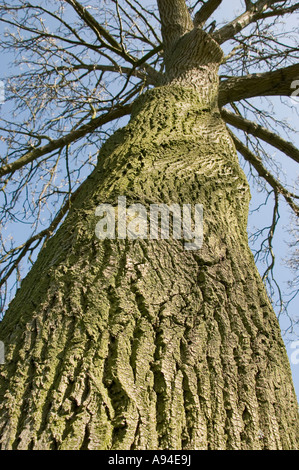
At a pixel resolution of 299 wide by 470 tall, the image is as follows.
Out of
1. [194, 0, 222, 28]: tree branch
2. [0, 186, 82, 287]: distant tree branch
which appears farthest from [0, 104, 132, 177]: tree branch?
[194, 0, 222, 28]: tree branch

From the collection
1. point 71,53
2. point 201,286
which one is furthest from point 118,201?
point 71,53

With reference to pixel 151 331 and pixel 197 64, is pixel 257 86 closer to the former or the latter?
pixel 197 64

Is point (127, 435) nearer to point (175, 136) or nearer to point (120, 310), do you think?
point (120, 310)

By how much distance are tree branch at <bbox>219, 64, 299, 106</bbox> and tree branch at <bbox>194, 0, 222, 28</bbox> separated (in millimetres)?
1598

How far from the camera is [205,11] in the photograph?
4219 mm

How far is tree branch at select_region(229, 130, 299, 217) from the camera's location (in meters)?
4.09

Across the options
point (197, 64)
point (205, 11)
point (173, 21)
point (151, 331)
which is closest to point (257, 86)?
point (197, 64)

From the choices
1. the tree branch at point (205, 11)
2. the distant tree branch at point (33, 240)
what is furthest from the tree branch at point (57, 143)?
the tree branch at point (205, 11)

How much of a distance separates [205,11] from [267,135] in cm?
184

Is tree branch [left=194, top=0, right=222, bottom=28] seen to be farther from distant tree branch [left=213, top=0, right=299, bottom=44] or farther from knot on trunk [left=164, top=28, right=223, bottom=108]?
knot on trunk [left=164, top=28, right=223, bottom=108]

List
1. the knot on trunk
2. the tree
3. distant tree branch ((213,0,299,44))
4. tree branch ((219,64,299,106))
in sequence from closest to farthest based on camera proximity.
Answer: the tree
the knot on trunk
tree branch ((219,64,299,106))
distant tree branch ((213,0,299,44))

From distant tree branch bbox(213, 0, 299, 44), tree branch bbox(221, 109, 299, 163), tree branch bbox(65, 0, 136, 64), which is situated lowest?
tree branch bbox(221, 109, 299, 163)

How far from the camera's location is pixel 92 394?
921mm

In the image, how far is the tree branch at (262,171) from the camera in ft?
13.4
